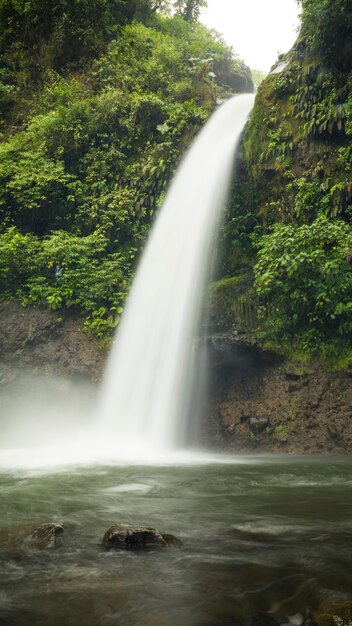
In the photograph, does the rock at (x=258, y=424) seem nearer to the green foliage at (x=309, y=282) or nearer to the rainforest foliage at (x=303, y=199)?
the rainforest foliage at (x=303, y=199)

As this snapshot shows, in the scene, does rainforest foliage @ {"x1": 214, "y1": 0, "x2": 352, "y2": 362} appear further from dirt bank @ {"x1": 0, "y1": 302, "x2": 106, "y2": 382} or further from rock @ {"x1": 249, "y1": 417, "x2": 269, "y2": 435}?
dirt bank @ {"x1": 0, "y1": 302, "x2": 106, "y2": 382}

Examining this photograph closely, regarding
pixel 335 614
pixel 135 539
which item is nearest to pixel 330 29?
pixel 135 539

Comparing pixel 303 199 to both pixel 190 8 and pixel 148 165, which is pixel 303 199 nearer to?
pixel 148 165

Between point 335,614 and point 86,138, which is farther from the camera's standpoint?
point 86,138

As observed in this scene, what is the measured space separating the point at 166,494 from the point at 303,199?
782 centimetres

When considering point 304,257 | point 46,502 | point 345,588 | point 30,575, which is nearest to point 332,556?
point 345,588

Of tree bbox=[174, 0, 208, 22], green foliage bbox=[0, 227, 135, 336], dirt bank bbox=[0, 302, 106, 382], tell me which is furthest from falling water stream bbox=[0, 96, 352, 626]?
tree bbox=[174, 0, 208, 22]

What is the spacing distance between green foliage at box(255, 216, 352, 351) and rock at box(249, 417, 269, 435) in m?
1.78

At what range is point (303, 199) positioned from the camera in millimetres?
11812

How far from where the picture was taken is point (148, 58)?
19234 mm

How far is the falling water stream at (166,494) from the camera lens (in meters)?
3.34

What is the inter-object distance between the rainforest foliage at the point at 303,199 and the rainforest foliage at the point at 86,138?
3121 mm

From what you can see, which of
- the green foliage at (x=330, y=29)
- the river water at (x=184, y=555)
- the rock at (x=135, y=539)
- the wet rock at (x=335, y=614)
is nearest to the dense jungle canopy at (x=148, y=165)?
the green foliage at (x=330, y=29)

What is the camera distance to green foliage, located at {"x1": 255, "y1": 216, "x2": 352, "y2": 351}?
10.3 meters
